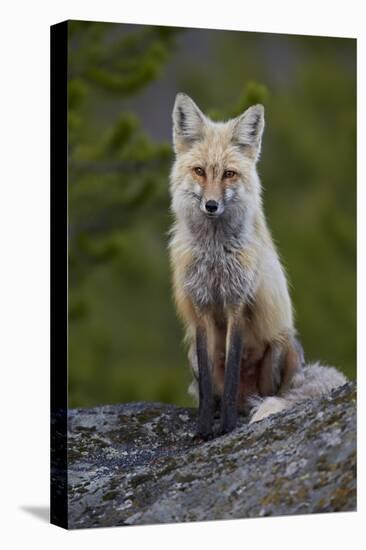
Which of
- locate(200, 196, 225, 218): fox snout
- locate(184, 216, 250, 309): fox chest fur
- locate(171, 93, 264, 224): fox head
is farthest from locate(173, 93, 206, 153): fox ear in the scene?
locate(184, 216, 250, 309): fox chest fur

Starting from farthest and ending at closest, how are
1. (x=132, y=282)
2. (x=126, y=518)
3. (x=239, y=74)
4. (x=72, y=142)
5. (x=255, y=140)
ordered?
(x=239, y=74)
(x=132, y=282)
(x=72, y=142)
(x=255, y=140)
(x=126, y=518)

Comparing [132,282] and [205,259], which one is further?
[132,282]

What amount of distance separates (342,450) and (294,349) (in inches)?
37.3

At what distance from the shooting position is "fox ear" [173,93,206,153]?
27.4ft

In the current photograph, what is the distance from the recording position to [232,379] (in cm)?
845

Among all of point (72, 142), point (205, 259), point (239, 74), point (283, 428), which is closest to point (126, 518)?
point (283, 428)

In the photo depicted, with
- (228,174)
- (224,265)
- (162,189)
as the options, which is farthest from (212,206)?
(162,189)

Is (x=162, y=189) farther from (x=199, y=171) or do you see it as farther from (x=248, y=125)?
(x=199, y=171)

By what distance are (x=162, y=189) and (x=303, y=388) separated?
3434 mm

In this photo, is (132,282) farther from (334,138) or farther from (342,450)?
(342,450)

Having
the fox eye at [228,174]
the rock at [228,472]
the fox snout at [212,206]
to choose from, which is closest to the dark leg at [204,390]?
the rock at [228,472]

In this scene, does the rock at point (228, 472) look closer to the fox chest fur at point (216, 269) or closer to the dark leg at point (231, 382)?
the dark leg at point (231, 382)

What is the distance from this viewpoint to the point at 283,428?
8281 millimetres

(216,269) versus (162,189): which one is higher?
(162,189)
